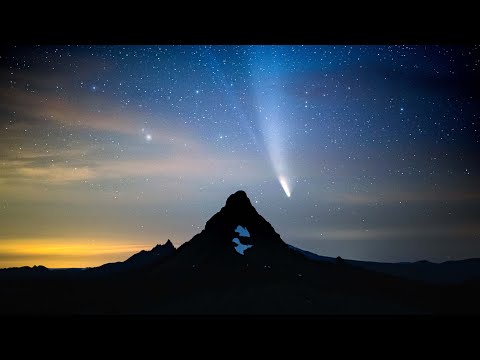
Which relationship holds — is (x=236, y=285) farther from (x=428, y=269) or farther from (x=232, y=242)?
(x=428, y=269)

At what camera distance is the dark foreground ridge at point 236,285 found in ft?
78.3

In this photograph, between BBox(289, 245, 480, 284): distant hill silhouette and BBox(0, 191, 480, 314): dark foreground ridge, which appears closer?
BBox(0, 191, 480, 314): dark foreground ridge

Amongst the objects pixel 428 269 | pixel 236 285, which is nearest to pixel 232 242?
pixel 236 285

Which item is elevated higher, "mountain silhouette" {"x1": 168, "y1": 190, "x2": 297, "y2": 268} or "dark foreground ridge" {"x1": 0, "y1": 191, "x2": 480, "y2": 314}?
"mountain silhouette" {"x1": 168, "y1": 190, "x2": 297, "y2": 268}

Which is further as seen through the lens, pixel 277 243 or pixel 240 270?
pixel 277 243

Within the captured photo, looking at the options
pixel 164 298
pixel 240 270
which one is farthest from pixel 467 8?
pixel 240 270

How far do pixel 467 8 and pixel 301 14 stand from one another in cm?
86

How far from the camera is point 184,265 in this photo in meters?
34.5

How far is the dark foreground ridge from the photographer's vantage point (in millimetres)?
23875

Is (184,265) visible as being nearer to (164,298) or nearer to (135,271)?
(135,271)

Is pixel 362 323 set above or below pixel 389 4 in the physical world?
below

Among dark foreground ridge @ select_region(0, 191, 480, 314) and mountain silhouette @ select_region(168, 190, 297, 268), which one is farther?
mountain silhouette @ select_region(168, 190, 297, 268)

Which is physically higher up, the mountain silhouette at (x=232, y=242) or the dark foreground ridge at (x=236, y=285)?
the mountain silhouette at (x=232, y=242)

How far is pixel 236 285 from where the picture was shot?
2945 cm
